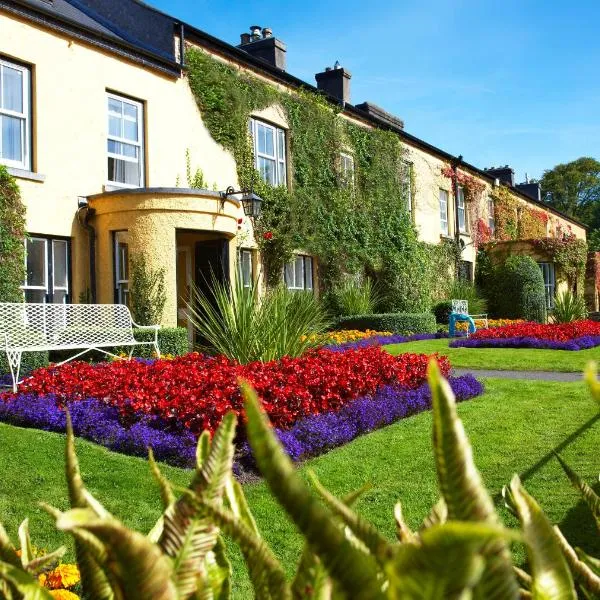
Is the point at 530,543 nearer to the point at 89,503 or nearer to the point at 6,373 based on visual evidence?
the point at 89,503

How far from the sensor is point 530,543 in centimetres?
67

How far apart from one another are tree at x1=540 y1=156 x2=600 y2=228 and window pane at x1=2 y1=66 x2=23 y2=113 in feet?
203

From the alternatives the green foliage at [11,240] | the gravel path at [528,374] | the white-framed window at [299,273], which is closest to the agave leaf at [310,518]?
the gravel path at [528,374]

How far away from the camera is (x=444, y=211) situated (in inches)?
1038

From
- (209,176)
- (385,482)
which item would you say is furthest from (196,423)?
(209,176)

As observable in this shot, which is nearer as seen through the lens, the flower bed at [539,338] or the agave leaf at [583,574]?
the agave leaf at [583,574]

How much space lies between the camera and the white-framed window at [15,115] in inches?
458

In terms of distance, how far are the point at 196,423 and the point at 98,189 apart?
894cm

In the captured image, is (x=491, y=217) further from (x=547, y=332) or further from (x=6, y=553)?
(x=6, y=553)

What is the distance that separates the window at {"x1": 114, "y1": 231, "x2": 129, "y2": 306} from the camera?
12695 mm

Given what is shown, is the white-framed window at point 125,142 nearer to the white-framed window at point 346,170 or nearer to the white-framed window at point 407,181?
the white-framed window at point 346,170

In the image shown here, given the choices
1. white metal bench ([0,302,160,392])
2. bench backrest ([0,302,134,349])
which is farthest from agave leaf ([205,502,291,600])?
bench backrest ([0,302,134,349])

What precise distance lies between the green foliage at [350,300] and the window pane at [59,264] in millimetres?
8051

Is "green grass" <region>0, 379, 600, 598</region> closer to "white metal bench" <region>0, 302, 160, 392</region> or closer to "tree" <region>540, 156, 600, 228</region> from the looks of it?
"white metal bench" <region>0, 302, 160, 392</region>
